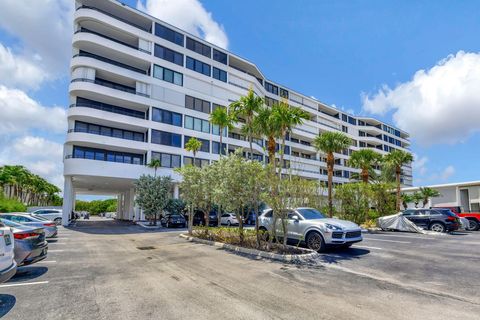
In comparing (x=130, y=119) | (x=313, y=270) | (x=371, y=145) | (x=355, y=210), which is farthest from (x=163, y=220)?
(x=371, y=145)

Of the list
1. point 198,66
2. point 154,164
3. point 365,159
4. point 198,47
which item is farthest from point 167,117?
point 365,159

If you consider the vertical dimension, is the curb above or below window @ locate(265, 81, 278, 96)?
below

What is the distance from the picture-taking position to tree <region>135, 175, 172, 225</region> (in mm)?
28250

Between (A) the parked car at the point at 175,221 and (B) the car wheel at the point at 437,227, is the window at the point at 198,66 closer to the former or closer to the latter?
(A) the parked car at the point at 175,221

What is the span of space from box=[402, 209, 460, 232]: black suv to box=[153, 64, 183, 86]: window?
29.0m

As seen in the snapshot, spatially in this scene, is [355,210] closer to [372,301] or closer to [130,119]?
[372,301]

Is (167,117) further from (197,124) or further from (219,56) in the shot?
(219,56)

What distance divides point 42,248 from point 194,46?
35.4 meters

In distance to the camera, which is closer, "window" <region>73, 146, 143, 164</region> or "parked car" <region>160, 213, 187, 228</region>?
"parked car" <region>160, 213, 187, 228</region>

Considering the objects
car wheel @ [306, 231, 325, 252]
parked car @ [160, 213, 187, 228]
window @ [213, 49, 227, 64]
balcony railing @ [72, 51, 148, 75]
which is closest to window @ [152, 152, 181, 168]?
parked car @ [160, 213, 187, 228]

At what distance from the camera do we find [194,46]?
1524 inches

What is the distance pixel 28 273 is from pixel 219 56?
124ft

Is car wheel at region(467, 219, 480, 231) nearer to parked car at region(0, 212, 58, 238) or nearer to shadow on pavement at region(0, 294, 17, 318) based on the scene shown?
shadow on pavement at region(0, 294, 17, 318)

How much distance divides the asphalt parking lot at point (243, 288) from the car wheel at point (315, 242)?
651 mm
